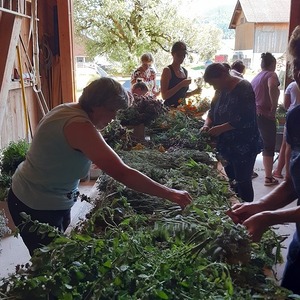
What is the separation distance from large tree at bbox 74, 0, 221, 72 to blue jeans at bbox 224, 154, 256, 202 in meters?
4.86

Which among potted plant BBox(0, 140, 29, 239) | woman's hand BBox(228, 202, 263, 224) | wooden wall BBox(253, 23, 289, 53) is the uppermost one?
wooden wall BBox(253, 23, 289, 53)

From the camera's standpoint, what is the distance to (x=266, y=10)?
7.05m

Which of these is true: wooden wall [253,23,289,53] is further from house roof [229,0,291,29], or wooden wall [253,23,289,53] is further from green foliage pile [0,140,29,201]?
green foliage pile [0,140,29,201]

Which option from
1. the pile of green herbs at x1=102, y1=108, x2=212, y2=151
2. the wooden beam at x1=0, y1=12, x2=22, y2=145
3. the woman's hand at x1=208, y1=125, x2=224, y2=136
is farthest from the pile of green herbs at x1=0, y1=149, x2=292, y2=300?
the wooden beam at x1=0, y1=12, x2=22, y2=145

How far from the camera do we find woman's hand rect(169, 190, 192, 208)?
60.8 inches

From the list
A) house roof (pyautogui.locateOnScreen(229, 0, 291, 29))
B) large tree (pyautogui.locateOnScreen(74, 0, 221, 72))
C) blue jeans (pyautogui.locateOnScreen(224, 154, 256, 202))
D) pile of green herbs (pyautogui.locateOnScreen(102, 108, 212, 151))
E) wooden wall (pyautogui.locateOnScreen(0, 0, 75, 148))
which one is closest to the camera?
pile of green herbs (pyautogui.locateOnScreen(102, 108, 212, 151))

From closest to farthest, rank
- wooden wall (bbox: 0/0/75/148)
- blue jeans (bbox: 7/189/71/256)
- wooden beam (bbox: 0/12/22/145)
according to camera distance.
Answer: blue jeans (bbox: 7/189/71/256)
wooden beam (bbox: 0/12/22/145)
wooden wall (bbox: 0/0/75/148)

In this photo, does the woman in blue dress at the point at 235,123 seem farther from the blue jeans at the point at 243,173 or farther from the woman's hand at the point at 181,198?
the woman's hand at the point at 181,198

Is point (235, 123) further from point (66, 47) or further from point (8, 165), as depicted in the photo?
point (66, 47)

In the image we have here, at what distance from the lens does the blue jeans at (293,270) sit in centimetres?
141

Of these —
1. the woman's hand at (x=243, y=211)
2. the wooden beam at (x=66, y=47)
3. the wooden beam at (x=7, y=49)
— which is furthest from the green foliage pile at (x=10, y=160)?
the woman's hand at (x=243, y=211)

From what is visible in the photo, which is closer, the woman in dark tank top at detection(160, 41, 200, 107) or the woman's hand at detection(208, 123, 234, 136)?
the woman's hand at detection(208, 123, 234, 136)

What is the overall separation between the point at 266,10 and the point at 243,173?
4.93 m

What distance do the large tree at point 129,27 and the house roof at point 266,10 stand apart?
1.03 metres
